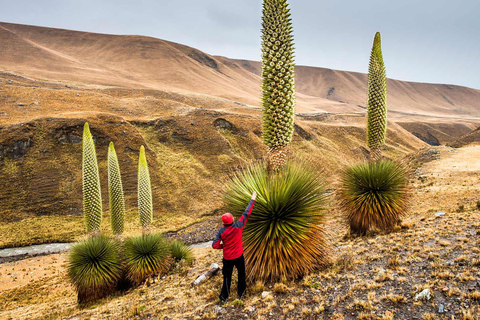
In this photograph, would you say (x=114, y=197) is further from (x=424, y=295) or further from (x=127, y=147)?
(x=127, y=147)

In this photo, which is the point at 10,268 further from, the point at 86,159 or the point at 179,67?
the point at 179,67

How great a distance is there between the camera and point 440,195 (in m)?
16.5

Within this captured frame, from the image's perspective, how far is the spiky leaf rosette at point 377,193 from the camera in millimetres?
8430

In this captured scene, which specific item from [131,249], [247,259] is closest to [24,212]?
[131,249]

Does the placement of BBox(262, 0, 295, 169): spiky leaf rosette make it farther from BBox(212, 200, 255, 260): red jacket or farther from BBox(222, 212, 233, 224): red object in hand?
BBox(222, 212, 233, 224): red object in hand

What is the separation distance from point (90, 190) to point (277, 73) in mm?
10560

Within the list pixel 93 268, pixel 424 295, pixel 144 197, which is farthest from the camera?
pixel 144 197

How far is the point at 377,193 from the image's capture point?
8.61 m

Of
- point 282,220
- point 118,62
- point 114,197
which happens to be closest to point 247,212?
point 282,220

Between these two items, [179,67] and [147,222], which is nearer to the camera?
[147,222]

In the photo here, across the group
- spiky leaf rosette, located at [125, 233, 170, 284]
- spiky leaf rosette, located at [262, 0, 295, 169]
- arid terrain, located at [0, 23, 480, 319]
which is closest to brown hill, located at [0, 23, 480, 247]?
arid terrain, located at [0, 23, 480, 319]

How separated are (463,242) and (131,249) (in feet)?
38.2

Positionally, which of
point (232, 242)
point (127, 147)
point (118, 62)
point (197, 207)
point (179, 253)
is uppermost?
point (118, 62)

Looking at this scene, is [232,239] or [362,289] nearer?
[362,289]
